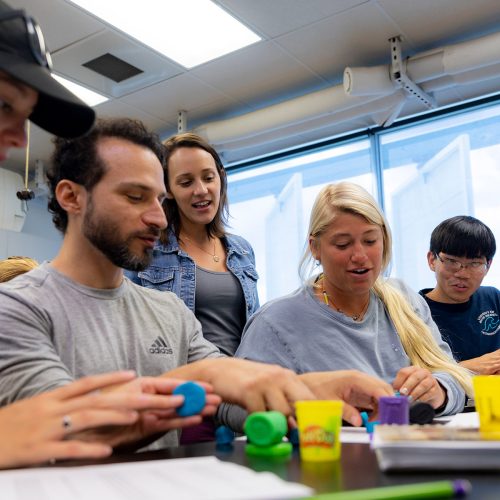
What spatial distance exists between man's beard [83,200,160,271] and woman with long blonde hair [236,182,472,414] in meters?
0.45

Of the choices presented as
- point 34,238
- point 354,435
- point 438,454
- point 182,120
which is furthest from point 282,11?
point 34,238

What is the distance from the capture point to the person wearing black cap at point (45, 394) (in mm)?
752

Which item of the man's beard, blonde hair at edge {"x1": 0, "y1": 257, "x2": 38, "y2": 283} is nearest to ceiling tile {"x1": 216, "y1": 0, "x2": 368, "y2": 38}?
blonde hair at edge {"x1": 0, "y1": 257, "x2": 38, "y2": 283}

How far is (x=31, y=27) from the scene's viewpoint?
85 centimetres

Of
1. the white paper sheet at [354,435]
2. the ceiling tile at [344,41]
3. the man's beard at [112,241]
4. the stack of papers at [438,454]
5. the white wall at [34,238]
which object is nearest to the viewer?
the stack of papers at [438,454]

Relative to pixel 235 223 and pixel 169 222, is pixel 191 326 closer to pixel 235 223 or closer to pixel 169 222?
pixel 169 222

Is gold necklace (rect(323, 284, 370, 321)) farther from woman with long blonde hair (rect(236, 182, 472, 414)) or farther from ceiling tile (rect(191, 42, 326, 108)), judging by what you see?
ceiling tile (rect(191, 42, 326, 108))

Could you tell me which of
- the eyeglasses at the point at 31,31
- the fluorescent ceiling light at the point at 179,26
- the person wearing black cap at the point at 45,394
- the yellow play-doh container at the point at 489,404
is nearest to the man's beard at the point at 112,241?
the person wearing black cap at the point at 45,394

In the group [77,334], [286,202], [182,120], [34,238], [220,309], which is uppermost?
[182,120]

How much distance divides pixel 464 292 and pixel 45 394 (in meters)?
1.99

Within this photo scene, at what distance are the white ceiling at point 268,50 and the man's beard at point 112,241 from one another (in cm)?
203

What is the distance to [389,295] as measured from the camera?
5.86 ft

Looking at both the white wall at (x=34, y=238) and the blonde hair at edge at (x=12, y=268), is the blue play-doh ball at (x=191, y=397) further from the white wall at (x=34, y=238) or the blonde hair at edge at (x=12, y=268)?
the white wall at (x=34, y=238)

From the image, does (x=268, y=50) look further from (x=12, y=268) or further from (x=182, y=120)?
(x=12, y=268)
